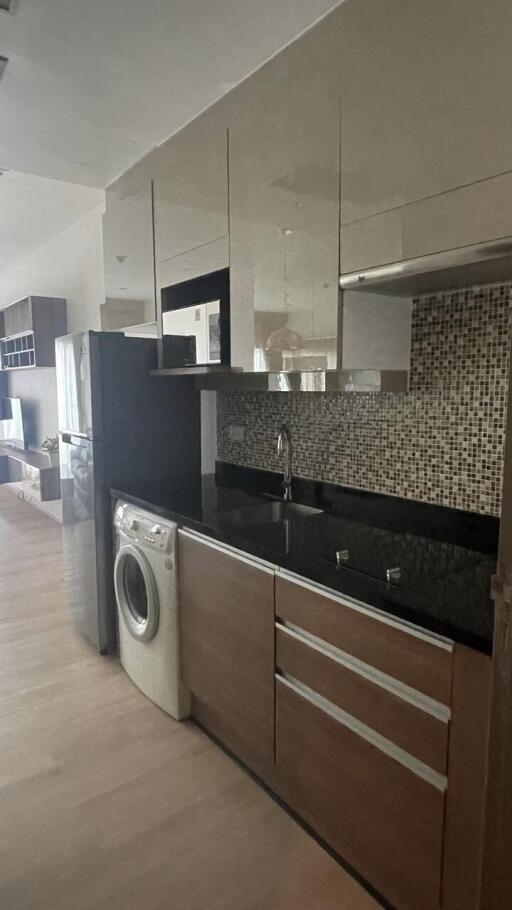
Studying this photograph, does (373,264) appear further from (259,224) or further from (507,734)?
(507,734)

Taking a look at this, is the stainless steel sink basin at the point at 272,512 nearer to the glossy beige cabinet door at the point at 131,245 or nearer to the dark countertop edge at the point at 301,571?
the dark countertop edge at the point at 301,571

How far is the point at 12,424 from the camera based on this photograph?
22.9ft

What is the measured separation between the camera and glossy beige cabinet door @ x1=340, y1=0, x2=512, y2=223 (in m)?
1.26

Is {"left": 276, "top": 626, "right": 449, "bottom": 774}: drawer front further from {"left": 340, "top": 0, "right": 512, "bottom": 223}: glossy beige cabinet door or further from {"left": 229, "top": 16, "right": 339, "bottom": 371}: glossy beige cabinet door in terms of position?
{"left": 340, "top": 0, "right": 512, "bottom": 223}: glossy beige cabinet door

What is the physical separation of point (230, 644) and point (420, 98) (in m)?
1.75

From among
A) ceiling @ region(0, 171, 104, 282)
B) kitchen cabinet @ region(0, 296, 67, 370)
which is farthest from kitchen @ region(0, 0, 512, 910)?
kitchen cabinet @ region(0, 296, 67, 370)

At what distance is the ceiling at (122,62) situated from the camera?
1.66 meters

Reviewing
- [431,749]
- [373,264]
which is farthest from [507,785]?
[373,264]

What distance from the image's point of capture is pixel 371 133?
1582 millimetres

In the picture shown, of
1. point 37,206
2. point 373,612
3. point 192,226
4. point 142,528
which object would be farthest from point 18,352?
point 373,612

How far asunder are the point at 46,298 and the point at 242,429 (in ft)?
10.7

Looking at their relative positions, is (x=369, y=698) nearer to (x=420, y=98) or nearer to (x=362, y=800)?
(x=362, y=800)

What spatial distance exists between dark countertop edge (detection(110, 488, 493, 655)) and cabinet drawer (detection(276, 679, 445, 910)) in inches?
14.7

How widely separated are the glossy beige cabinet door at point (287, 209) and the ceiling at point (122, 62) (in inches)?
4.7
